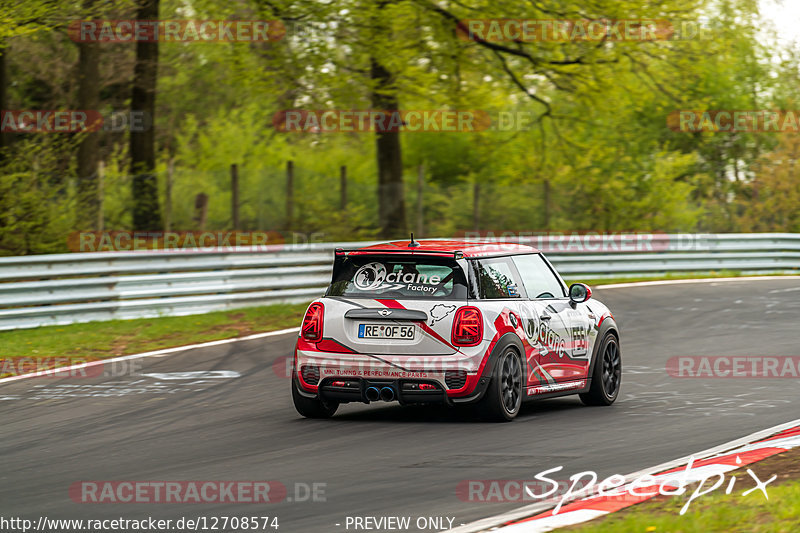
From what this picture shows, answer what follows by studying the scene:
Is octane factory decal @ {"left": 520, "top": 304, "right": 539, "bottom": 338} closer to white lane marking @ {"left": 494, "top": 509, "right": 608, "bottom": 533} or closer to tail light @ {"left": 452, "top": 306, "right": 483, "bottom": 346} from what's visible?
tail light @ {"left": 452, "top": 306, "right": 483, "bottom": 346}

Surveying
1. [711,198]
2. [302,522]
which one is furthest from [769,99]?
[302,522]

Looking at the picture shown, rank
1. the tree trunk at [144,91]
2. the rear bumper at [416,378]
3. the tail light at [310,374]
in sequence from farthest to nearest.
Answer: the tree trunk at [144,91] < the tail light at [310,374] < the rear bumper at [416,378]

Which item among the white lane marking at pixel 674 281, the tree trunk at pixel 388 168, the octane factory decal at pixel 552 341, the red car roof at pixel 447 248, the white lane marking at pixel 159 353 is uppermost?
the tree trunk at pixel 388 168

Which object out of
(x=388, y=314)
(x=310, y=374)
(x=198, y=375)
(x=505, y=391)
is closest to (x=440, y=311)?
(x=388, y=314)

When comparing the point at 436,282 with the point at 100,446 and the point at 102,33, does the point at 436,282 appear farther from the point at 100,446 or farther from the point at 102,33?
the point at 102,33

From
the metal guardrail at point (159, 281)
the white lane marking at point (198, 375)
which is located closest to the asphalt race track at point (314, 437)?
the white lane marking at point (198, 375)

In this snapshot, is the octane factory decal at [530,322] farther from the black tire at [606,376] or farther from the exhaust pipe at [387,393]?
the exhaust pipe at [387,393]

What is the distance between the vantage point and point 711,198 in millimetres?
40219

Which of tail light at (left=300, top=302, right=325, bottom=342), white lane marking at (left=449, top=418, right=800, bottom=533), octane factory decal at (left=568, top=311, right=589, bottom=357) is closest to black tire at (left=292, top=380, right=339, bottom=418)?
tail light at (left=300, top=302, right=325, bottom=342)

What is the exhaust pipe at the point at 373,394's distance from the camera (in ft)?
30.3

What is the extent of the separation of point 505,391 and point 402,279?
1235 millimetres

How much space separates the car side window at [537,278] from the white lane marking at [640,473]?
7.50 feet

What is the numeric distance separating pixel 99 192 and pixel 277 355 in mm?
7129

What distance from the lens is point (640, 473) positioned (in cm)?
729
